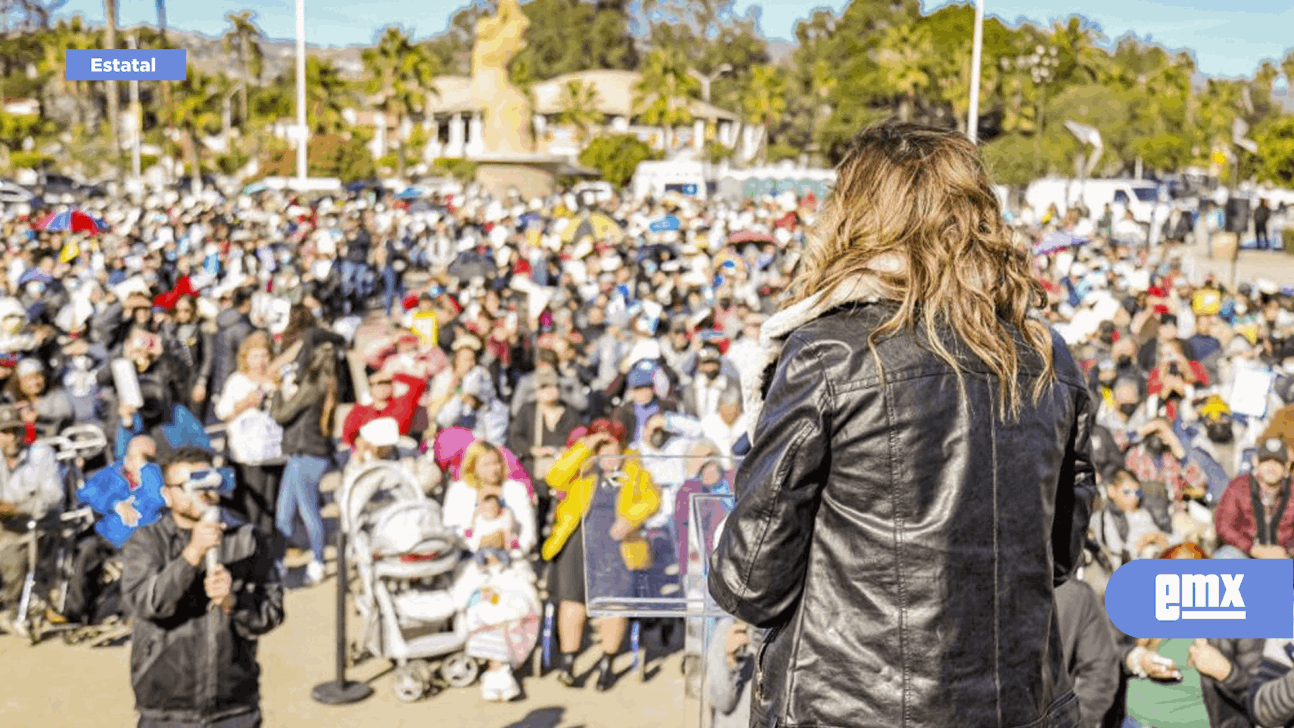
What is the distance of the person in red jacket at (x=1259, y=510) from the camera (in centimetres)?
705

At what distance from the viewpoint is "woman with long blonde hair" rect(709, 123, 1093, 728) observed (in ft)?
6.52

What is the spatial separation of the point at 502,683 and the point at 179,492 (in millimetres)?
2978

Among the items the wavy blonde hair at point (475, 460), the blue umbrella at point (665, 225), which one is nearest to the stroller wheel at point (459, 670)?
the wavy blonde hair at point (475, 460)

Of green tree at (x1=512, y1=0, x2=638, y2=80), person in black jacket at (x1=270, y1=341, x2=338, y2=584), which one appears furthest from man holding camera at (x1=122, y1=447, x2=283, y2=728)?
green tree at (x1=512, y1=0, x2=638, y2=80)

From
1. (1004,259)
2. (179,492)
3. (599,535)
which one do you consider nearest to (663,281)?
(179,492)

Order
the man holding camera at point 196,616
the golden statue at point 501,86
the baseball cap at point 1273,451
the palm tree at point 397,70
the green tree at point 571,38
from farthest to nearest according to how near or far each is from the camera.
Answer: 1. the green tree at point 571,38
2. the palm tree at point 397,70
3. the golden statue at point 501,86
4. the baseball cap at point 1273,451
5. the man holding camera at point 196,616

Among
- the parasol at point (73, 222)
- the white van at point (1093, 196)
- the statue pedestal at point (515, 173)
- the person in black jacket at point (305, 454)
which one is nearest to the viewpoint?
the person in black jacket at point (305, 454)

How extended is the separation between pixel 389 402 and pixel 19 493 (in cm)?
237

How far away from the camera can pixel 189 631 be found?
465 centimetres

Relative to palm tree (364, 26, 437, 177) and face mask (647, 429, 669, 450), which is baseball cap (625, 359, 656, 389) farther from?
palm tree (364, 26, 437, 177)

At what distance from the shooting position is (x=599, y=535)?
3.38 m

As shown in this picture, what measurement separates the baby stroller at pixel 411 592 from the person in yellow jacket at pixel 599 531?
0.55m

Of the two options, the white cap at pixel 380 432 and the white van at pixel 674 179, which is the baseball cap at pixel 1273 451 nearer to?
Answer: the white cap at pixel 380 432

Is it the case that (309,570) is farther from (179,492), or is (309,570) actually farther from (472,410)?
(179,492)
